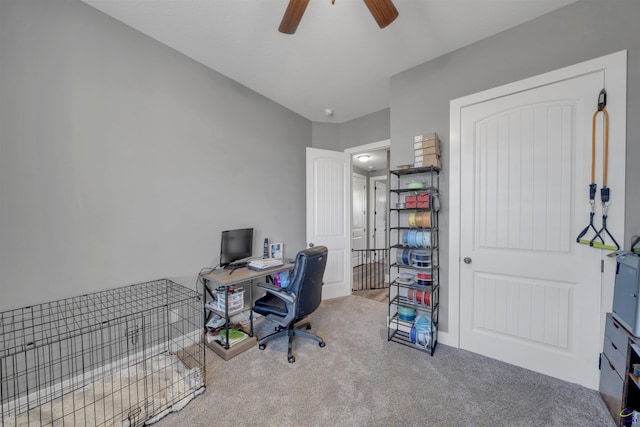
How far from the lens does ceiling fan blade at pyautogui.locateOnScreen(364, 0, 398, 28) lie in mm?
1354

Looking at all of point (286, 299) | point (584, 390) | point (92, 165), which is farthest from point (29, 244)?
point (584, 390)

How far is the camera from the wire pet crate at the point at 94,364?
142 cm

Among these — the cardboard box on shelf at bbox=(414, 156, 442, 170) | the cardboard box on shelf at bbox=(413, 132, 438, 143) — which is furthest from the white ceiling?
the cardboard box on shelf at bbox=(414, 156, 442, 170)

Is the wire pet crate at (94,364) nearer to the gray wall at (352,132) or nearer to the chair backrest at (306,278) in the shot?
the chair backrest at (306,278)

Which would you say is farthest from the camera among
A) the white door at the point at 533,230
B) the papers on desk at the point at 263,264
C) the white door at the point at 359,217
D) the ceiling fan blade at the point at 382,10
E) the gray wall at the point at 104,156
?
the white door at the point at 359,217

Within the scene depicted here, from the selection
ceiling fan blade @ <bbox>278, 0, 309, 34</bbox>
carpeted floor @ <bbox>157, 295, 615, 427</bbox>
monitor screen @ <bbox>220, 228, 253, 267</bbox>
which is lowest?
A: carpeted floor @ <bbox>157, 295, 615, 427</bbox>

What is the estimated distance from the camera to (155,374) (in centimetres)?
176

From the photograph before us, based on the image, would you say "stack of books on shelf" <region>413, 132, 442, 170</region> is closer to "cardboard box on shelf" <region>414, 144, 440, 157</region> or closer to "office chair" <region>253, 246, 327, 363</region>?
"cardboard box on shelf" <region>414, 144, 440, 157</region>

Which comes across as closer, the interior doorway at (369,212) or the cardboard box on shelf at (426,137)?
the cardboard box on shelf at (426,137)

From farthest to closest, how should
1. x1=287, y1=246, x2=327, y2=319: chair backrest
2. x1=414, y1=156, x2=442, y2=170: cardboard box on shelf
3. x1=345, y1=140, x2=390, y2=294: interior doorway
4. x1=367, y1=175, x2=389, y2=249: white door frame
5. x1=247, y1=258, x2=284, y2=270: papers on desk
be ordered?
x1=367, y1=175, x2=389, y2=249: white door frame
x1=345, y1=140, x2=390, y2=294: interior doorway
x1=247, y1=258, x2=284, y2=270: papers on desk
x1=414, y1=156, x2=442, y2=170: cardboard box on shelf
x1=287, y1=246, x2=327, y2=319: chair backrest

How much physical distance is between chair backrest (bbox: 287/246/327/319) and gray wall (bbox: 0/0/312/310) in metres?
1.07

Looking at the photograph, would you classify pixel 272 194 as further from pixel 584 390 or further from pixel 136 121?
pixel 584 390

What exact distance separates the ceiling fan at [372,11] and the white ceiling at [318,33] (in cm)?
36

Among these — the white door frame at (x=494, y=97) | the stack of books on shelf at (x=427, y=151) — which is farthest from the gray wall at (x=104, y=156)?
the white door frame at (x=494, y=97)
